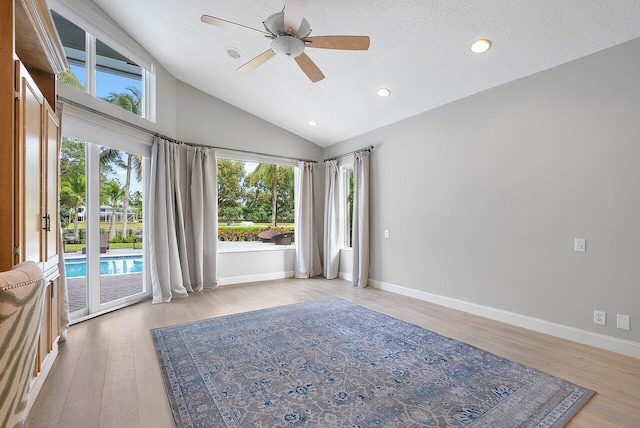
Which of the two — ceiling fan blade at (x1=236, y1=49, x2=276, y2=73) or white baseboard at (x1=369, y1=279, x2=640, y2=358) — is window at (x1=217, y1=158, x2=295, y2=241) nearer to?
ceiling fan blade at (x1=236, y1=49, x2=276, y2=73)

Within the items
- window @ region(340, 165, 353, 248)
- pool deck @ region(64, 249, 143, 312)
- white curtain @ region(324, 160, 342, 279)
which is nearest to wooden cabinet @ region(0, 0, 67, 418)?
pool deck @ region(64, 249, 143, 312)

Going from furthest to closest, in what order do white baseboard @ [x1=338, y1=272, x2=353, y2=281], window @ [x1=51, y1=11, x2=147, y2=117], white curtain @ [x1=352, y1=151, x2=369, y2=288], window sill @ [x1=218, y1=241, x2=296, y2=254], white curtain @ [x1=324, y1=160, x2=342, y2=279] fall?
white curtain @ [x1=324, y1=160, x2=342, y2=279] → white baseboard @ [x1=338, y1=272, x2=353, y2=281] → window sill @ [x1=218, y1=241, x2=296, y2=254] → white curtain @ [x1=352, y1=151, x2=369, y2=288] → window @ [x1=51, y1=11, x2=147, y2=117]

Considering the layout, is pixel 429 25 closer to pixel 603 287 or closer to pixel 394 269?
pixel 603 287

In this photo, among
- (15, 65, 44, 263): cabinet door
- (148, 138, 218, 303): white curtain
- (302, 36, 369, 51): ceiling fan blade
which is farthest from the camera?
(148, 138, 218, 303): white curtain

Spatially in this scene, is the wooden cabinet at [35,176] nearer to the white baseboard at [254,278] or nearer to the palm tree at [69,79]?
the palm tree at [69,79]

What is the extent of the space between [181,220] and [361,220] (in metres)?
2.92

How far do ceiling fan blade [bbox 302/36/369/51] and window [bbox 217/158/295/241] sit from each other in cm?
348

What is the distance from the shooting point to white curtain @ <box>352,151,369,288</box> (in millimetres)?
5191

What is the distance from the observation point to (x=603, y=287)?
2.78 meters

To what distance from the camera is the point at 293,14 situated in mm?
2125

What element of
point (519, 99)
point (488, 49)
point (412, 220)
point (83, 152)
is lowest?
point (412, 220)

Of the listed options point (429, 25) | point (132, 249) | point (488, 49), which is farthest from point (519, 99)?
point (132, 249)

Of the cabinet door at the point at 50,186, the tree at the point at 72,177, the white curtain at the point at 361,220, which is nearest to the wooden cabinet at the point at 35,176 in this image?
the cabinet door at the point at 50,186

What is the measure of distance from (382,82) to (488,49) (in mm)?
1241
